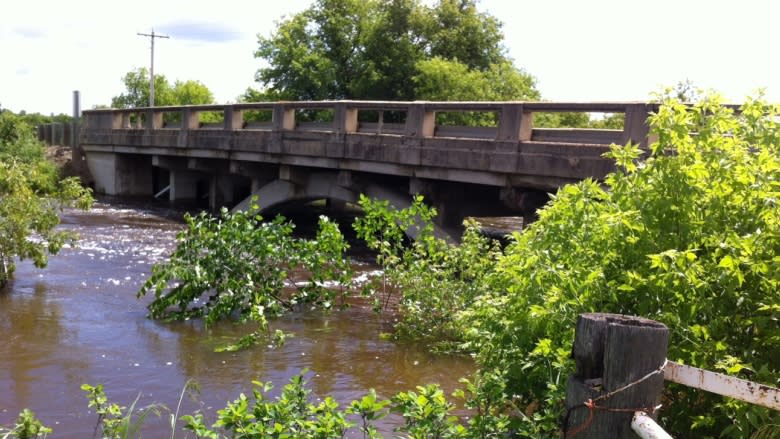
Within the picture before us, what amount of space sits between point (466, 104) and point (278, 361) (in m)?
5.29

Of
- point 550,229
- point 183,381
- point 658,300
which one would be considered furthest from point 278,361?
point 658,300

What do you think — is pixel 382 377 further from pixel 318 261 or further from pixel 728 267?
pixel 728 267

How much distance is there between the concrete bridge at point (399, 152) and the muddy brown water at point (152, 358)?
283 centimetres

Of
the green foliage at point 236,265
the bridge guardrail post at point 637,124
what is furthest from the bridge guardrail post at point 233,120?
the bridge guardrail post at point 637,124

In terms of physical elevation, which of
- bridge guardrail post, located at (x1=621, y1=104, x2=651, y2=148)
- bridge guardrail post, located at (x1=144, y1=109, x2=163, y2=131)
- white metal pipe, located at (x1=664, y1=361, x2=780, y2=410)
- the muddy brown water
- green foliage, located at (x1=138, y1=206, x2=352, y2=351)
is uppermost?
bridge guardrail post, located at (x1=621, y1=104, x2=651, y2=148)

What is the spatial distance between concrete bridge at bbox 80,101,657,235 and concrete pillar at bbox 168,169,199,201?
1.14 meters

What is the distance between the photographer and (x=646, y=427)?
2.54 metres

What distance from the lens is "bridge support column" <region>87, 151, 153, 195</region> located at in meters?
27.5

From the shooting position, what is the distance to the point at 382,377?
7.23 meters

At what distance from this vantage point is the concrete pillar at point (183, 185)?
84.0ft

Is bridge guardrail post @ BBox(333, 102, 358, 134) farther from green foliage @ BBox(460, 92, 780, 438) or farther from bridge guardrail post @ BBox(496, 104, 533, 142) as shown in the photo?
green foliage @ BBox(460, 92, 780, 438)

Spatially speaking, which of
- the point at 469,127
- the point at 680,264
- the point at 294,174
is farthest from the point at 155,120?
the point at 680,264

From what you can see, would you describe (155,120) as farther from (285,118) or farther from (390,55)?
(390,55)

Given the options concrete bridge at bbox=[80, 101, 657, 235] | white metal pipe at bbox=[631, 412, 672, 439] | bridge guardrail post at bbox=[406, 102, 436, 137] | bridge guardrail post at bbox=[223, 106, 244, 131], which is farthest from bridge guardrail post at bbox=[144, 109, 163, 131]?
white metal pipe at bbox=[631, 412, 672, 439]
